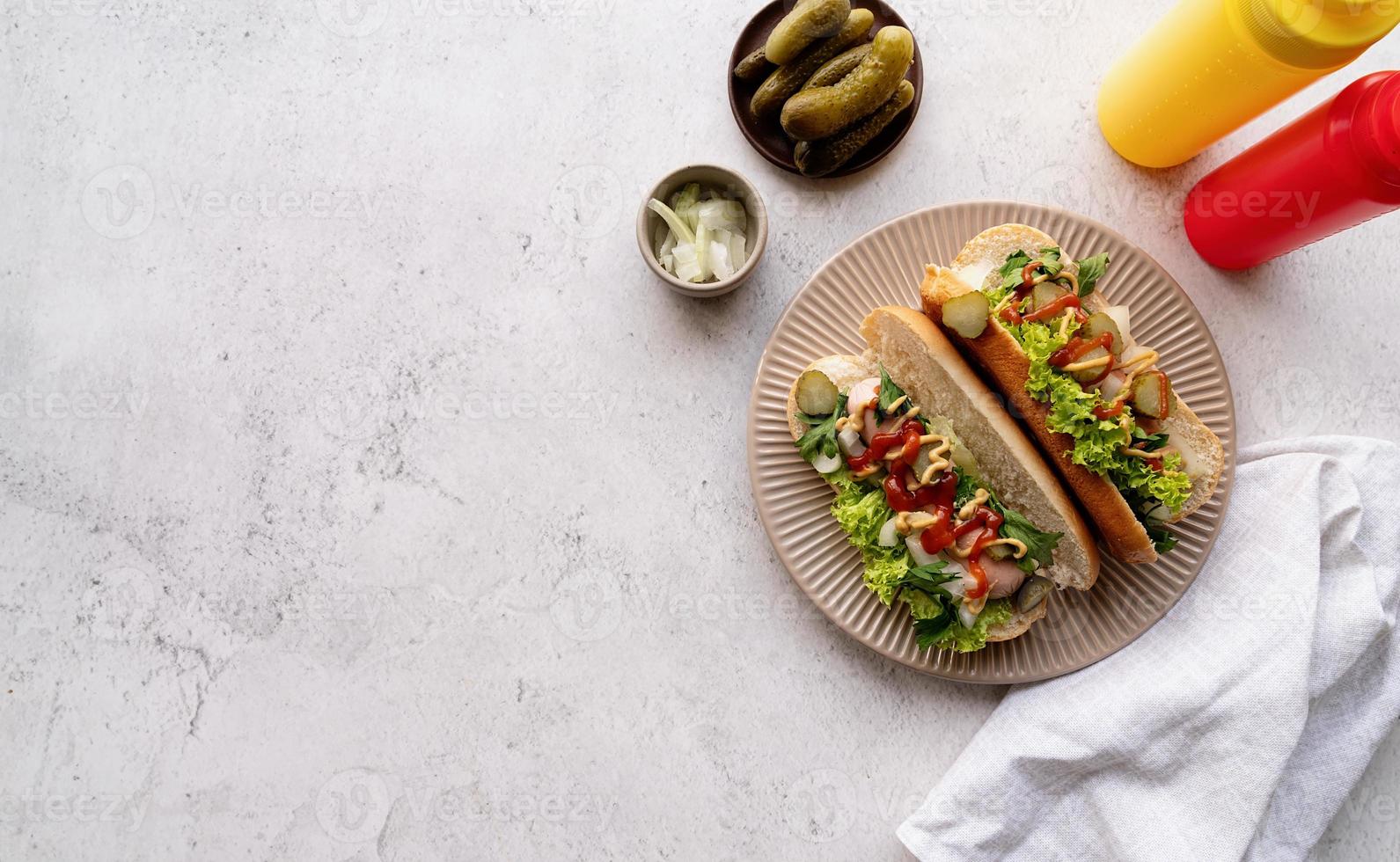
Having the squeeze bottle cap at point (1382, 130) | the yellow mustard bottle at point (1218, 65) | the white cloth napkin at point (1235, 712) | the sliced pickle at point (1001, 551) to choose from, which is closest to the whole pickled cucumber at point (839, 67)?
the yellow mustard bottle at point (1218, 65)

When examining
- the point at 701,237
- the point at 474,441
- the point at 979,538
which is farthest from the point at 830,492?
the point at 474,441

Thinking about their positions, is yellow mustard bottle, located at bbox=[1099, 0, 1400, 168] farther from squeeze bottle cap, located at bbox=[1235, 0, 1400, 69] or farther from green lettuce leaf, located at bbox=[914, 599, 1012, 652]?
green lettuce leaf, located at bbox=[914, 599, 1012, 652]

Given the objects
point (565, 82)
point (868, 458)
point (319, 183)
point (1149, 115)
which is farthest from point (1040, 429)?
point (319, 183)

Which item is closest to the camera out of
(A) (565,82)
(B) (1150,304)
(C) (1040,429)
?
(C) (1040,429)

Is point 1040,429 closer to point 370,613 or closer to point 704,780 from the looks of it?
point 704,780

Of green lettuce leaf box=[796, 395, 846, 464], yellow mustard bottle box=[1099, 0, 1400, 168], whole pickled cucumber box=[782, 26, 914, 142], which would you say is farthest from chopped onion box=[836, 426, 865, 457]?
yellow mustard bottle box=[1099, 0, 1400, 168]

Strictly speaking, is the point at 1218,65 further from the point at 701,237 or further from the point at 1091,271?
the point at 701,237
